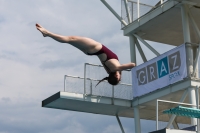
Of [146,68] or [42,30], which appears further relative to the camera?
[146,68]

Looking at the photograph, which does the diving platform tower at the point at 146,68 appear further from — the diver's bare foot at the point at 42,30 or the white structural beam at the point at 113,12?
the diver's bare foot at the point at 42,30

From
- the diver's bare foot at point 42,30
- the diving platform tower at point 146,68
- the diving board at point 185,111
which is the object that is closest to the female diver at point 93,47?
the diver's bare foot at point 42,30

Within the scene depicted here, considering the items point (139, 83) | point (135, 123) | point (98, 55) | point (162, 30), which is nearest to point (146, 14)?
point (162, 30)

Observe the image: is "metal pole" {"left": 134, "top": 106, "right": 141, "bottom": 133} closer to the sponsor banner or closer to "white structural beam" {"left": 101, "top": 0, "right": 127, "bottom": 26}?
the sponsor banner

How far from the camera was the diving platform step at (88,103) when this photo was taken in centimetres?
2627

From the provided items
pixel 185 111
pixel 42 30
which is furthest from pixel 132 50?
pixel 42 30

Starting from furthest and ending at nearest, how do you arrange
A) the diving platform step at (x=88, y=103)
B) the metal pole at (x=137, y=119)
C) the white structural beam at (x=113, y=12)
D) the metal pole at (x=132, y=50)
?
1. the metal pole at (x=132, y=50)
2. the white structural beam at (x=113, y=12)
3. the metal pole at (x=137, y=119)
4. the diving platform step at (x=88, y=103)

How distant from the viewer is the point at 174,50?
78.0 feet

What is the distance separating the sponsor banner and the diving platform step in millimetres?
1351

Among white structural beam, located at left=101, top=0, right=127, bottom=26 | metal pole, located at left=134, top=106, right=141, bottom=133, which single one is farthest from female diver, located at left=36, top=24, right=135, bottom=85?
white structural beam, located at left=101, top=0, right=127, bottom=26

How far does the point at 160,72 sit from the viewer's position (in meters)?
24.5

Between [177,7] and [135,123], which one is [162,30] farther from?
[135,123]

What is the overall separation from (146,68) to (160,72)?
1.30 metres

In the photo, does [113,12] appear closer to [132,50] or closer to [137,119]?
[132,50]
